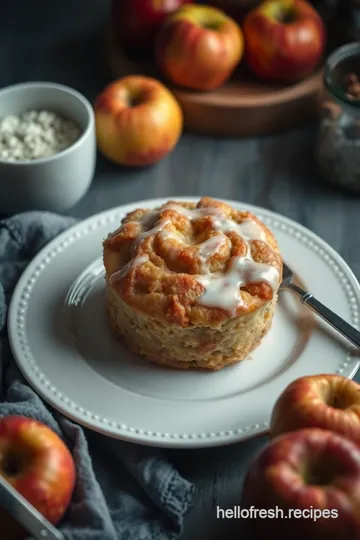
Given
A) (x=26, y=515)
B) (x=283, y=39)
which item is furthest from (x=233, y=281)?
(x=283, y=39)

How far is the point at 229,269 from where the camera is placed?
5.22ft

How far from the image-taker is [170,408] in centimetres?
155

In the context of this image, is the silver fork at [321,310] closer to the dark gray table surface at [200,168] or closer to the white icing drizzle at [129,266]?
the dark gray table surface at [200,168]

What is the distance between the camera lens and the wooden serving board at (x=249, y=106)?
2324 mm

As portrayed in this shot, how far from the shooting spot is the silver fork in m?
1.64

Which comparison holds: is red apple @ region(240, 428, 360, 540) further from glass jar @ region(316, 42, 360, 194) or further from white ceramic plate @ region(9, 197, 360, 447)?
glass jar @ region(316, 42, 360, 194)

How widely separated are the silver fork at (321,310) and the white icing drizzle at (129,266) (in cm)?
36

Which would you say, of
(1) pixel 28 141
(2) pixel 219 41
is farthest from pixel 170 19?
(1) pixel 28 141

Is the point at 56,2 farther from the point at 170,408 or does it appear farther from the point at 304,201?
the point at 170,408

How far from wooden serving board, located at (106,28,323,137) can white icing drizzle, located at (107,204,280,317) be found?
26.8 inches

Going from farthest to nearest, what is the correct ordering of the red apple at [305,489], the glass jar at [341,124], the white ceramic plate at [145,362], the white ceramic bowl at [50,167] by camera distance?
the glass jar at [341,124]
the white ceramic bowl at [50,167]
the white ceramic plate at [145,362]
the red apple at [305,489]

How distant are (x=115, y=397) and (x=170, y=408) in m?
0.11

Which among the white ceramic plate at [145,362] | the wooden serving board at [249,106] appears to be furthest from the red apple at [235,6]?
the white ceramic plate at [145,362]

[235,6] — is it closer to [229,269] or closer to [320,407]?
A: [229,269]
